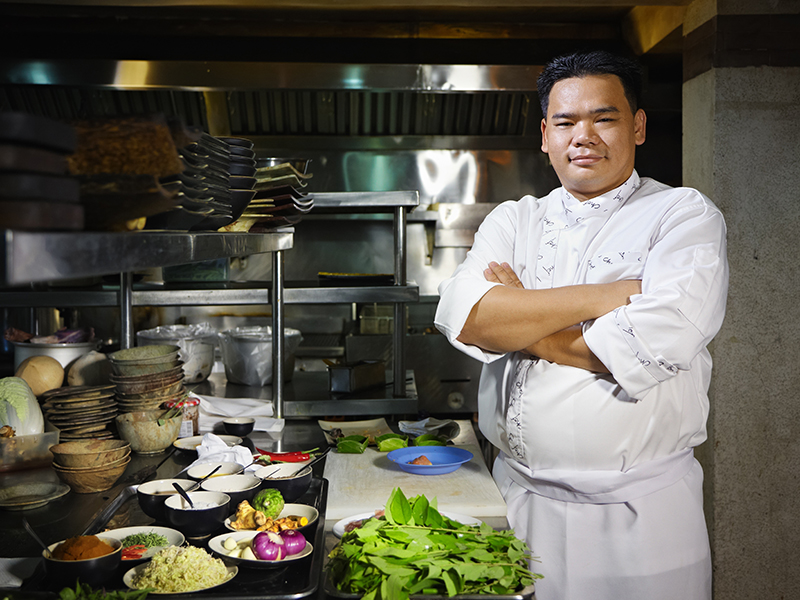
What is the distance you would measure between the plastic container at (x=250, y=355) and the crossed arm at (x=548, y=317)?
4.90 ft

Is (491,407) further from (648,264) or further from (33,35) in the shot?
(33,35)

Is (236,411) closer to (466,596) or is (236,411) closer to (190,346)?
(190,346)

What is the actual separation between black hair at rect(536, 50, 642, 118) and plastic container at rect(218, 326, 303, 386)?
1.69 m

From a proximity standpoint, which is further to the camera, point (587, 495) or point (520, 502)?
point (520, 502)

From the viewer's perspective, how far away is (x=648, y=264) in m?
1.70

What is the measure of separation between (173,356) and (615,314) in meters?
1.49

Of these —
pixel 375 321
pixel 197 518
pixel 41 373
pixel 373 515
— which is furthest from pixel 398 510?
pixel 375 321

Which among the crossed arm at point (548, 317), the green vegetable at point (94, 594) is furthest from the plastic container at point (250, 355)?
the green vegetable at point (94, 594)

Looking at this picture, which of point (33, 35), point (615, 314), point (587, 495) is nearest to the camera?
point (615, 314)

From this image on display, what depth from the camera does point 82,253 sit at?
60cm

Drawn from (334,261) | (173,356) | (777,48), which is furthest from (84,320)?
Answer: (777,48)

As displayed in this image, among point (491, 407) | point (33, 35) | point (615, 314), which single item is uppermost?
point (33, 35)

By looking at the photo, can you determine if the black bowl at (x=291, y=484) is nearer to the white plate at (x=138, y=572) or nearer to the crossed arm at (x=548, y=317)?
the white plate at (x=138, y=572)

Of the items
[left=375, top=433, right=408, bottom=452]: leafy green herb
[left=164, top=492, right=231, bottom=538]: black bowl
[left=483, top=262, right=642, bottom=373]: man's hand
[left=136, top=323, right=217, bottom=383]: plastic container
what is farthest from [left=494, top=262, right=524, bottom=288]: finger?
[left=136, top=323, right=217, bottom=383]: plastic container
